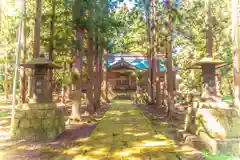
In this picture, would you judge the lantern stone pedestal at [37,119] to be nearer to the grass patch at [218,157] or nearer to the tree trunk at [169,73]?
the grass patch at [218,157]

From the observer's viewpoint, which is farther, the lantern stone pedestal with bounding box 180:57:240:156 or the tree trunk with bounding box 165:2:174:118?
the tree trunk with bounding box 165:2:174:118

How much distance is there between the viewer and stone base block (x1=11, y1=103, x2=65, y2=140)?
22.1ft

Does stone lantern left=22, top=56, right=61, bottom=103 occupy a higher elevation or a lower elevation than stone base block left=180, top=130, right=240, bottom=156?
higher

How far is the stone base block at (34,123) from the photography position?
6.74m

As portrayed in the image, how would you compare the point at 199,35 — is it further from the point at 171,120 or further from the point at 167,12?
the point at 171,120

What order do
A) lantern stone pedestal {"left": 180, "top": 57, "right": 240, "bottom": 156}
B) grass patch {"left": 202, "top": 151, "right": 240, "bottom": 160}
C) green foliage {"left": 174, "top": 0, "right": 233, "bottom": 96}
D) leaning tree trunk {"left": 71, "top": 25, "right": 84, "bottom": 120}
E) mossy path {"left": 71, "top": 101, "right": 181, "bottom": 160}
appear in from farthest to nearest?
green foliage {"left": 174, "top": 0, "right": 233, "bottom": 96}, leaning tree trunk {"left": 71, "top": 25, "right": 84, "bottom": 120}, lantern stone pedestal {"left": 180, "top": 57, "right": 240, "bottom": 156}, mossy path {"left": 71, "top": 101, "right": 181, "bottom": 160}, grass patch {"left": 202, "top": 151, "right": 240, "bottom": 160}

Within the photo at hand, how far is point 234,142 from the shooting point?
200 inches

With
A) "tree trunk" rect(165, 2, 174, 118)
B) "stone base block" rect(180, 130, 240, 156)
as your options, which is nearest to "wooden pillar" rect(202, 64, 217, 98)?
"stone base block" rect(180, 130, 240, 156)

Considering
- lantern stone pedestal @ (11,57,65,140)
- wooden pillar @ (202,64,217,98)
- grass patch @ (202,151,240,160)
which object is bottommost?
grass patch @ (202,151,240,160)

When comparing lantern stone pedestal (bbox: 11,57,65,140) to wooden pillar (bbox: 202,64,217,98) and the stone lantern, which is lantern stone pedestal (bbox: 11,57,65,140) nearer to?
the stone lantern

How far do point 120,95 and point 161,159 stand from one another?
22.0 m

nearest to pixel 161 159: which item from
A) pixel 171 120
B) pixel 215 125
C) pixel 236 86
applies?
pixel 215 125

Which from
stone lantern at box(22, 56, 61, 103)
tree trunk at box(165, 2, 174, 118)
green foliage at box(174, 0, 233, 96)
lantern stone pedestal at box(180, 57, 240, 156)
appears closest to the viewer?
lantern stone pedestal at box(180, 57, 240, 156)

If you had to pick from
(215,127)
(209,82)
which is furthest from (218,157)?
(209,82)
